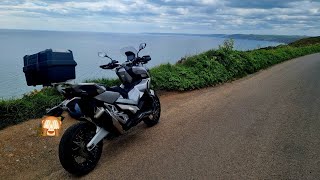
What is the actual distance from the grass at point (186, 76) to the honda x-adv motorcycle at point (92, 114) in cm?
201

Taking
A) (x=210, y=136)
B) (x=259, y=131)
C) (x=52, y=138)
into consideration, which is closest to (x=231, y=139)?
(x=210, y=136)

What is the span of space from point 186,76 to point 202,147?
18.8ft

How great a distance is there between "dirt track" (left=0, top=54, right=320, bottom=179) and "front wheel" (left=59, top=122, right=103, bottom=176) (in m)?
0.17

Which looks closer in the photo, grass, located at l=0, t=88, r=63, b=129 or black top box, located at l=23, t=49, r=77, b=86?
black top box, located at l=23, t=49, r=77, b=86

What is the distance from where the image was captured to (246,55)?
16062 millimetres

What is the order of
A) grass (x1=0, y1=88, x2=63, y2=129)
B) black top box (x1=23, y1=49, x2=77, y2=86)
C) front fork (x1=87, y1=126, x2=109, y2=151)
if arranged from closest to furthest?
black top box (x1=23, y1=49, x2=77, y2=86) → front fork (x1=87, y1=126, x2=109, y2=151) → grass (x1=0, y1=88, x2=63, y2=129)

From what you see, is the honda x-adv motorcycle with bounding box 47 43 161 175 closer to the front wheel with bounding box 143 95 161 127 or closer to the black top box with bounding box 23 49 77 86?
the black top box with bounding box 23 49 77 86

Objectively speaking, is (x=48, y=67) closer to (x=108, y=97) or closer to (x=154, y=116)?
(x=108, y=97)

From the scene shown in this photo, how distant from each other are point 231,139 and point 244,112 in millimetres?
2153

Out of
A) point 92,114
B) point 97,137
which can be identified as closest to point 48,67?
point 92,114

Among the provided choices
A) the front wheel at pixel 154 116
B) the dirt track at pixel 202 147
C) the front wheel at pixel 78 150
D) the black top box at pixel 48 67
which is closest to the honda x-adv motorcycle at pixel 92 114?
the front wheel at pixel 78 150

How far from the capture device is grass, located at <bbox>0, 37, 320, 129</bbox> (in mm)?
6496

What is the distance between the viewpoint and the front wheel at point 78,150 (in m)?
4.22

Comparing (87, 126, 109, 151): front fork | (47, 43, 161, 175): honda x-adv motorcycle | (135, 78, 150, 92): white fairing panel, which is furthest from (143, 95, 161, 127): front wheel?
(87, 126, 109, 151): front fork
